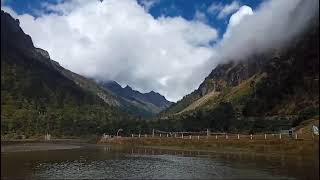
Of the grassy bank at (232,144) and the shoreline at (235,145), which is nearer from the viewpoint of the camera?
Result: the shoreline at (235,145)

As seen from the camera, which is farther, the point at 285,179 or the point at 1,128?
the point at 285,179

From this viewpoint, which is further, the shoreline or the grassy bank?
the grassy bank

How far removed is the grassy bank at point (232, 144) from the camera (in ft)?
240

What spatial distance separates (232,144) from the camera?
99.7 meters

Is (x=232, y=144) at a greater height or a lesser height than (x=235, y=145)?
greater

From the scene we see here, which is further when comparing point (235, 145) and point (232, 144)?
point (232, 144)

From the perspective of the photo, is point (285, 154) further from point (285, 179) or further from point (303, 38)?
point (303, 38)

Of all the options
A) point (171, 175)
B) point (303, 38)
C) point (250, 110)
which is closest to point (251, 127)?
point (171, 175)

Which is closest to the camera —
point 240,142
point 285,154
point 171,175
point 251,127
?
point 171,175

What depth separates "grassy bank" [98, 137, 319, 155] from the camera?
73081 millimetres

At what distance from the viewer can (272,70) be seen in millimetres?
30516

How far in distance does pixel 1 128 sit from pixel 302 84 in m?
15.0

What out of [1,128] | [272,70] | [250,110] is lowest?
[1,128]

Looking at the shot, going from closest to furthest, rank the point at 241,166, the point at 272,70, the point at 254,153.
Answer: the point at 272,70 < the point at 241,166 < the point at 254,153
